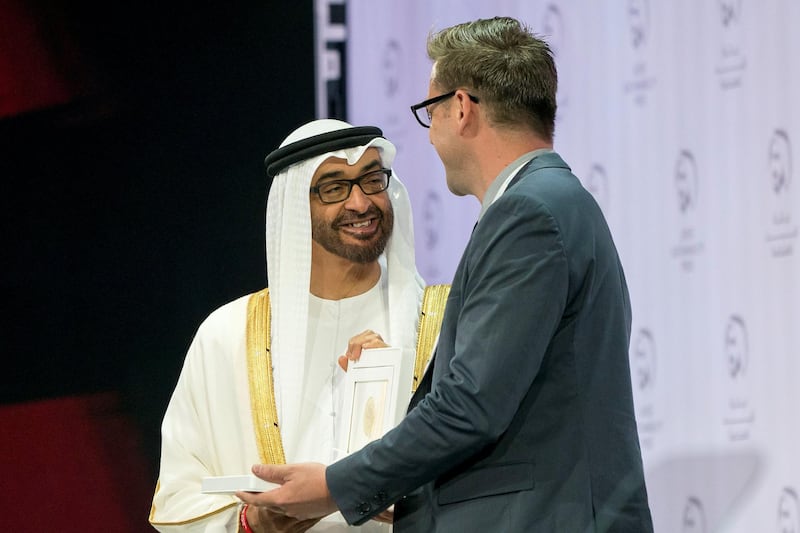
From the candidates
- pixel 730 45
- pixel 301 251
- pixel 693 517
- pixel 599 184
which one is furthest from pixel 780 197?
pixel 301 251

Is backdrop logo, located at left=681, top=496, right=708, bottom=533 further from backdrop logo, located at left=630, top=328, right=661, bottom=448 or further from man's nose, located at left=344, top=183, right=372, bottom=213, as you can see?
man's nose, located at left=344, top=183, right=372, bottom=213

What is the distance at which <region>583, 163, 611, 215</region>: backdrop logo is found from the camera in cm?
448

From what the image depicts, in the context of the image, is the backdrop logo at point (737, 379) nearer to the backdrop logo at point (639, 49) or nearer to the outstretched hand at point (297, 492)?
the backdrop logo at point (639, 49)

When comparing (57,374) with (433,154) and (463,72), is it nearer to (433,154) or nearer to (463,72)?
(433,154)

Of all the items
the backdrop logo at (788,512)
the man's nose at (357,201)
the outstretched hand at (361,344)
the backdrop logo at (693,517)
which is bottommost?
the backdrop logo at (693,517)

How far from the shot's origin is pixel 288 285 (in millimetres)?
3207

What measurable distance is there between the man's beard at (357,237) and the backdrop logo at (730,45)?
62.4 inches

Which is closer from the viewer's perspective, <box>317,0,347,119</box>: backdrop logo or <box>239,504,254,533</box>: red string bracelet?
<box>239,504,254,533</box>: red string bracelet

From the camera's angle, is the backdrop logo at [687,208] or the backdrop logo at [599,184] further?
the backdrop logo at [599,184]

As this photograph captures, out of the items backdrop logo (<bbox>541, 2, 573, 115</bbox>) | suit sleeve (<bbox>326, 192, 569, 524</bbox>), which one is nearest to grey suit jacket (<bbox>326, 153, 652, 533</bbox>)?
suit sleeve (<bbox>326, 192, 569, 524</bbox>)

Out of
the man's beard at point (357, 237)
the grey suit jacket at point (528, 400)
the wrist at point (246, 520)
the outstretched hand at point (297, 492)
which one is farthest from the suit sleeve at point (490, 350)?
the man's beard at point (357, 237)

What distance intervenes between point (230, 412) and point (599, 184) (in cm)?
196

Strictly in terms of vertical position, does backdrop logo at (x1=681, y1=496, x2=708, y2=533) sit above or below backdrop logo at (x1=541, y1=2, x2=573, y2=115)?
below

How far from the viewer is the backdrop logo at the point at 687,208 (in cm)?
419
